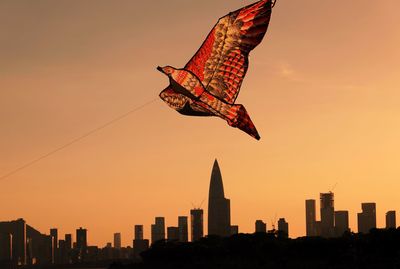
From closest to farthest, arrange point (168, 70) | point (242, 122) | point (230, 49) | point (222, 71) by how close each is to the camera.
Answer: point (242, 122) < point (168, 70) < point (222, 71) < point (230, 49)

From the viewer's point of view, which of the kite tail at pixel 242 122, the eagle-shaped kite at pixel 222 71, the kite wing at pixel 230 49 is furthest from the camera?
the kite wing at pixel 230 49

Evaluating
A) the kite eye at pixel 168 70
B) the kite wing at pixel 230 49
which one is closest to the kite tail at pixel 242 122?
the kite wing at pixel 230 49

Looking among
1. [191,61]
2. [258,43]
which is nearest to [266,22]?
[258,43]

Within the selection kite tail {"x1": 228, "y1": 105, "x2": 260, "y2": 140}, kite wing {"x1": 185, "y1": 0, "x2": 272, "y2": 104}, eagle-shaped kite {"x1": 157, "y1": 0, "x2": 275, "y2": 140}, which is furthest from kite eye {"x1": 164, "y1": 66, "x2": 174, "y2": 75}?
kite tail {"x1": 228, "y1": 105, "x2": 260, "y2": 140}

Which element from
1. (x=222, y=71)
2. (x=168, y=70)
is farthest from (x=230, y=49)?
(x=168, y=70)

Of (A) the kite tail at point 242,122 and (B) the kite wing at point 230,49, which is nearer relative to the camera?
(A) the kite tail at point 242,122

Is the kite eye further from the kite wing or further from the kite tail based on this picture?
the kite tail

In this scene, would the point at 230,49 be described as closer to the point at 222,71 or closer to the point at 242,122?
the point at 222,71

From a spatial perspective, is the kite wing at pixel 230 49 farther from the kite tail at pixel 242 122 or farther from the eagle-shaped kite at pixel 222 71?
the kite tail at pixel 242 122
